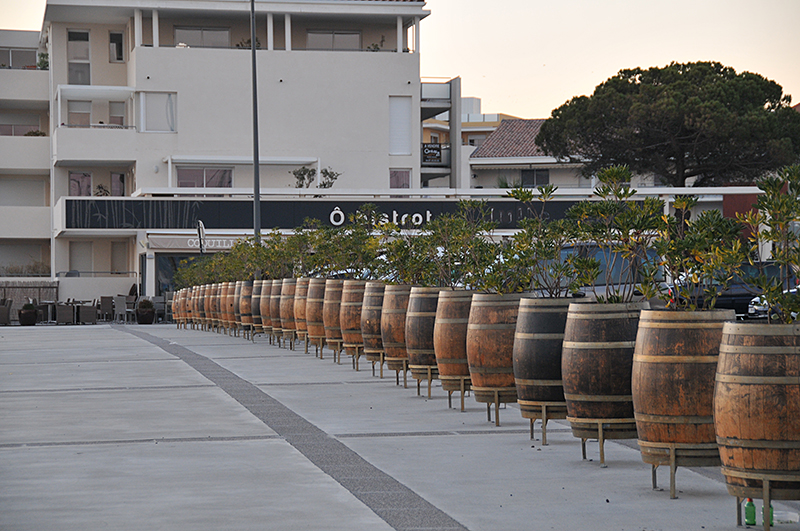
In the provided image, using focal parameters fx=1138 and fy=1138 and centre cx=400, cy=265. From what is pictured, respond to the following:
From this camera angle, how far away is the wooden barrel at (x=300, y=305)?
59.2ft

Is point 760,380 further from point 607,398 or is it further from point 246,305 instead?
point 246,305

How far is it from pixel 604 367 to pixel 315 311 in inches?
405

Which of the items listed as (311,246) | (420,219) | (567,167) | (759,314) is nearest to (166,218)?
(420,219)

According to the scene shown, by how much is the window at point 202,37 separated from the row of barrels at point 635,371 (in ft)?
145

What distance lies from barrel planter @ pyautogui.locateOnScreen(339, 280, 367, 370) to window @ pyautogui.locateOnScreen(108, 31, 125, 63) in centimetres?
4299

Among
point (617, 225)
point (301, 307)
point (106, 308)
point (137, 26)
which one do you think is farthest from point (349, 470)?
point (137, 26)

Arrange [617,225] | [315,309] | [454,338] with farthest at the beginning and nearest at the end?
[315,309] → [454,338] → [617,225]

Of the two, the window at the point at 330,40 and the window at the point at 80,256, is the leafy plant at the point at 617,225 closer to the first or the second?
the window at the point at 80,256

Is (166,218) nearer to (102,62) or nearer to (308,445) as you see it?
(102,62)

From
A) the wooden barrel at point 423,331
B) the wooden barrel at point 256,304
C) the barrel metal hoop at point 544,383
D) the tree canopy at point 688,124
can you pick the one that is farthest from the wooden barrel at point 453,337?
the tree canopy at point 688,124

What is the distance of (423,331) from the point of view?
1109 cm

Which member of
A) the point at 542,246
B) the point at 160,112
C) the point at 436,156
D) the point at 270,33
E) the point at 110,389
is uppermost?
the point at 270,33

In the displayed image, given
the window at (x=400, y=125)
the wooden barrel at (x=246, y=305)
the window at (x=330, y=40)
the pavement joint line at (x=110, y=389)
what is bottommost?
the pavement joint line at (x=110, y=389)

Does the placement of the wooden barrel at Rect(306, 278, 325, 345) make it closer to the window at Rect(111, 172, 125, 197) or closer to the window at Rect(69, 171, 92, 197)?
the window at Rect(111, 172, 125, 197)
